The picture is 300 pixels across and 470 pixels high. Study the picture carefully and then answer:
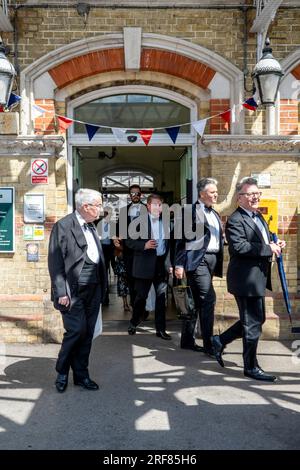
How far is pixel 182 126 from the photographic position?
6.77 meters

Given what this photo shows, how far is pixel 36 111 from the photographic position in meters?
6.27

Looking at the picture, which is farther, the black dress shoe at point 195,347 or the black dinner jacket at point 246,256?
the black dress shoe at point 195,347

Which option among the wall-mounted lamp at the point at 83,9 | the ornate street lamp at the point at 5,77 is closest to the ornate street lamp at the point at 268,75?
the wall-mounted lamp at the point at 83,9

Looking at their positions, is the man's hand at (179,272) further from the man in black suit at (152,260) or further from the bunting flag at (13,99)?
the bunting flag at (13,99)

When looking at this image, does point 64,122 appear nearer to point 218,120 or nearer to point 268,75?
point 218,120

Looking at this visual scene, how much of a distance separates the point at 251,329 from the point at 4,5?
4637 mm

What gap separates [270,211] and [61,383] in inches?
133

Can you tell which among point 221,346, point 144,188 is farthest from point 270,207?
point 144,188

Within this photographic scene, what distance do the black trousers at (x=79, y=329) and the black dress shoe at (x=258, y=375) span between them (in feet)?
5.00

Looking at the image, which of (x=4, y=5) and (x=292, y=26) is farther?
(x=292, y=26)

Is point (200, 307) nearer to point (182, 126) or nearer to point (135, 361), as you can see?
point (135, 361)

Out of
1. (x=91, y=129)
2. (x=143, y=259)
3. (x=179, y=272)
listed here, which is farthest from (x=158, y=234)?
(x=91, y=129)

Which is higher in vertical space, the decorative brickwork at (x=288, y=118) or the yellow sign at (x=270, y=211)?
the decorative brickwork at (x=288, y=118)

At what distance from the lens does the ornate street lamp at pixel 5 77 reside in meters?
5.49
